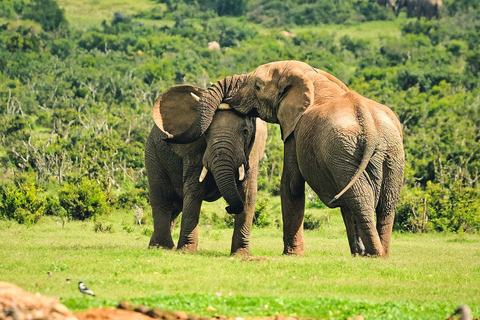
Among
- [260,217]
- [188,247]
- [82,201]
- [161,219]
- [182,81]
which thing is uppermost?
[182,81]

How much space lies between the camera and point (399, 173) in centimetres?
1290

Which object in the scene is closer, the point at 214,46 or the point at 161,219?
the point at 161,219

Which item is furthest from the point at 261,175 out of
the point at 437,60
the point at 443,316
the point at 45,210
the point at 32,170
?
the point at 437,60

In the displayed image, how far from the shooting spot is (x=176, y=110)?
48.3ft

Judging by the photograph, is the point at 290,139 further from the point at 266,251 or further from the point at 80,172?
the point at 80,172

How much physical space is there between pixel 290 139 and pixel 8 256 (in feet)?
14.4

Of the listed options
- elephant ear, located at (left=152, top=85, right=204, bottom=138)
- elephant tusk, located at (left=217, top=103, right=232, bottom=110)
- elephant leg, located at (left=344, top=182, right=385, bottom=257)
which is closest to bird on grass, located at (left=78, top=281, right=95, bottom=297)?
elephant leg, located at (left=344, top=182, right=385, bottom=257)

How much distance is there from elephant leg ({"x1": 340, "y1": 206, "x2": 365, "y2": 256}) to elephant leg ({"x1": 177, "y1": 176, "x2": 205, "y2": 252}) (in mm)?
2209

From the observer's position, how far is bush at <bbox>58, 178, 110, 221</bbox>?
883 inches

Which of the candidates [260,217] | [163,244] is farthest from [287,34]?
[163,244]

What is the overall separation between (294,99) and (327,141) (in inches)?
49.0

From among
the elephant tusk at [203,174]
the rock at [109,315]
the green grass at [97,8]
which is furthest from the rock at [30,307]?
the green grass at [97,8]

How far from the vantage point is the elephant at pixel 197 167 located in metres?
13.5

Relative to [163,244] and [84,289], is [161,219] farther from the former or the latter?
[84,289]
